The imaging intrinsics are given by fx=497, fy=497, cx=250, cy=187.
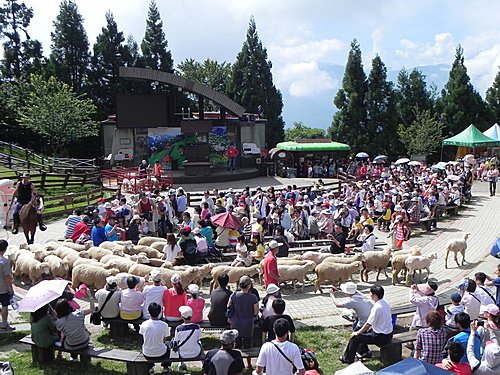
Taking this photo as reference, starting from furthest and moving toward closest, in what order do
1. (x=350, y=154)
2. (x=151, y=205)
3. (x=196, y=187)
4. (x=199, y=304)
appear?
(x=350, y=154) < (x=196, y=187) < (x=151, y=205) < (x=199, y=304)

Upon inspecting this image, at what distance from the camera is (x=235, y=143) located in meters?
38.8

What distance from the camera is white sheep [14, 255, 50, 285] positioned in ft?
40.4

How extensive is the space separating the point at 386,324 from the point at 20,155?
119 ft

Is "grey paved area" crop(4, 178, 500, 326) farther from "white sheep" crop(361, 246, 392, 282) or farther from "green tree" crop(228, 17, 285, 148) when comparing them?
"green tree" crop(228, 17, 285, 148)

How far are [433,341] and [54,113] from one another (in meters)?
36.3

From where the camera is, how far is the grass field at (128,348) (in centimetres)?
852

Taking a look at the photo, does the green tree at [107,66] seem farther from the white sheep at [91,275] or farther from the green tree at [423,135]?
the white sheep at [91,275]

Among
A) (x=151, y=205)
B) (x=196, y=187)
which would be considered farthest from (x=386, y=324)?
(x=196, y=187)

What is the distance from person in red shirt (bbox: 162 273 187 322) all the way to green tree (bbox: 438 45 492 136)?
4774cm

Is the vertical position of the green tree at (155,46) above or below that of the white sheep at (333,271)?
above

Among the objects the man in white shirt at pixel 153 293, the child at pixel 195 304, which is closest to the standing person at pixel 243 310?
the child at pixel 195 304

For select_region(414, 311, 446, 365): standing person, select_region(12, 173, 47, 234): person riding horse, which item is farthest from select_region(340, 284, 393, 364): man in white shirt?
select_region(12, 173, 47, 234): person riding horse

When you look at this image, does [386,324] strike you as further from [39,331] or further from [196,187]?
[196,187]

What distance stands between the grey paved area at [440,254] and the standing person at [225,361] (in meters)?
4.38
